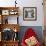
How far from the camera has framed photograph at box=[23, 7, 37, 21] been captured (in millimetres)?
5957

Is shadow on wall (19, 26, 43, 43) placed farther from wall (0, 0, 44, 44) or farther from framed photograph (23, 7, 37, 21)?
framed photograph (23, 7, 37, 21)

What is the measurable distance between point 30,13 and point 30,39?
107cm

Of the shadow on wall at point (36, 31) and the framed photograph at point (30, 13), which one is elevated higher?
the framed photograph at point (30, 13)

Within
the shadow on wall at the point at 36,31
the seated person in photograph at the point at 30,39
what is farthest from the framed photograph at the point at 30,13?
the seated person in photograph at the point at 30,39

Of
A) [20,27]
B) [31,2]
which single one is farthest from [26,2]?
[20,27]

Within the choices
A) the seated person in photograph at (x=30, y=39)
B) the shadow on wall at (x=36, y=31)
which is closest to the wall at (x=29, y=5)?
the shadow on wall at (x=36, y=31)

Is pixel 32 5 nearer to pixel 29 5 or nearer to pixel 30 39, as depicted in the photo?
pixel 29 5

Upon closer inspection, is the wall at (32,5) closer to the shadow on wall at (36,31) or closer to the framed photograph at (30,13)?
the shadow on wall at (36,31)

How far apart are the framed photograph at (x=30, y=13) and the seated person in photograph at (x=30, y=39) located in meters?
0.43

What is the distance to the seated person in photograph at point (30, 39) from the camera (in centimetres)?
540

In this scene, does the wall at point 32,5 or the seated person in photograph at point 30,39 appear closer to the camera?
the seated person in photograph at point 30,39

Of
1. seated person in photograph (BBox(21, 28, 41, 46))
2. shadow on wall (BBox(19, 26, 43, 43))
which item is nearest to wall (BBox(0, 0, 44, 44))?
shadow on wall (BBox(19, 26, 43, 43))

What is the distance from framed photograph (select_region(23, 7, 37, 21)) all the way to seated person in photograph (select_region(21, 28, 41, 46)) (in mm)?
435

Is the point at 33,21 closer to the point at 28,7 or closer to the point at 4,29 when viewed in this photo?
the point at 28,7
